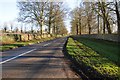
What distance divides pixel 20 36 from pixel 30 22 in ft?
64.0

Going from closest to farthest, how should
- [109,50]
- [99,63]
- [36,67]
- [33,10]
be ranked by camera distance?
[36,67] → [99,63] → [109,50] → [33,10]

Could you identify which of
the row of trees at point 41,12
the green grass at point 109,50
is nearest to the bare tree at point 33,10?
the row of trees at point 41,12

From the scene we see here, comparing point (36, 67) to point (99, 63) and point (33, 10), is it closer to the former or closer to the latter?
point (99, 63)

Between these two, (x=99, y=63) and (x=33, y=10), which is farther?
(x=33, y=10)

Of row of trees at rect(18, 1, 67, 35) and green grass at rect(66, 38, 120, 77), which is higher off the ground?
row of trees at rect(18, 1, 67, 35)

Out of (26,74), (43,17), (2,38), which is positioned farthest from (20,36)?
(26,74)

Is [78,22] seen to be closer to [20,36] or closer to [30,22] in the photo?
[30,22]

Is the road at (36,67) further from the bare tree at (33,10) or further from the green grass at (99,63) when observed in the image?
the bare tree at (33,10)

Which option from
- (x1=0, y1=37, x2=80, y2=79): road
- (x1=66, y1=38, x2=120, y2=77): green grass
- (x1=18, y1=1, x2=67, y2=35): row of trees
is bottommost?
(x1=0, y1=37, x2=80, y2=79): road

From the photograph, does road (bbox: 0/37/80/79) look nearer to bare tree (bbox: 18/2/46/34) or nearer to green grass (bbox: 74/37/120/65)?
green grass (bbox: 74/37/120/65)

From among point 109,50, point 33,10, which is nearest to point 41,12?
point 33,10

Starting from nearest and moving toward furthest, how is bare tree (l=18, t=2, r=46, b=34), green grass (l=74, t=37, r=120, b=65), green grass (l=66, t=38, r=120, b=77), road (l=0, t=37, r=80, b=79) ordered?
road (l=0, t=37, r=80, b=79)
green grass (l=66, t=38, r=120, b=77)
green grass (l=74, t=37, r=120, b=65)
bare tree (l=18, t=2, r=46, b=34)

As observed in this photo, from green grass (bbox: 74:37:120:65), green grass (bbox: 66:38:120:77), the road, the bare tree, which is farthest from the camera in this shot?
the bare tree

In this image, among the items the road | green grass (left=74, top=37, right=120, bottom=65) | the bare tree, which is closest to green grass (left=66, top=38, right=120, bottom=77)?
green grass (left=74, top=37, right=120, bottom=65)
